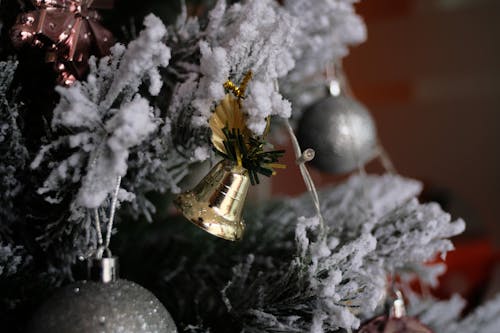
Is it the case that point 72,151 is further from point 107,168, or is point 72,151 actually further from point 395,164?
point 395,164

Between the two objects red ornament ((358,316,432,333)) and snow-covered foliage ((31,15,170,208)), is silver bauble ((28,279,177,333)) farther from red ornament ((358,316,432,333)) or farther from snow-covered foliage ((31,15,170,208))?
red ornament ((358,316,432,333))

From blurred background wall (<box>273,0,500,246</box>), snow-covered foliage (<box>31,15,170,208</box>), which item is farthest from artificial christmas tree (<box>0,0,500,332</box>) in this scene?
blurred background wall (<box>273,0,500,246</box>)

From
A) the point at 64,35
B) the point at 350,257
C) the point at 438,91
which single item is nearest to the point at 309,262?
the point at 350,257

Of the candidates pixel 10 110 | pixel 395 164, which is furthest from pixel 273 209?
pixel 395 164

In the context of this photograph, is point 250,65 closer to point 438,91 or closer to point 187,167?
point 187,167

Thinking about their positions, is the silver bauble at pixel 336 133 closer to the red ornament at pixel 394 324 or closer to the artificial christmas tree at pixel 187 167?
the artificial christmas tree at pixel 187 167

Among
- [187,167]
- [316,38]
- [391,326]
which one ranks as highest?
[316,38]
